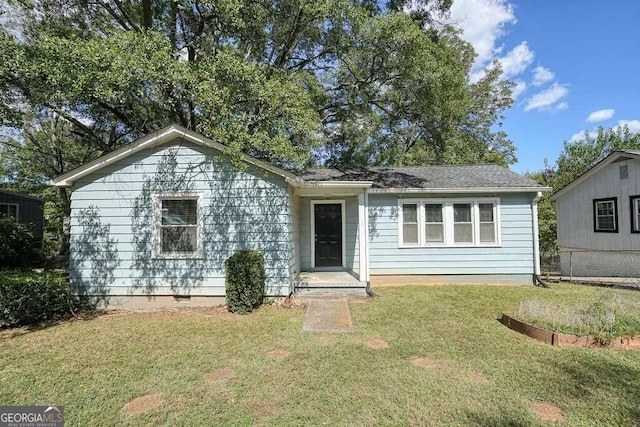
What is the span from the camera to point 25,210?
18422 millimetres

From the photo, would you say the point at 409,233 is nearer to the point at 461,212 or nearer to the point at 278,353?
the point at 461,212

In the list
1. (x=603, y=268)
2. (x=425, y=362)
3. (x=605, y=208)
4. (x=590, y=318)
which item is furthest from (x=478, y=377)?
(x=605, y=208)

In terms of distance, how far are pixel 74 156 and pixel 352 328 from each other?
74.3 feet

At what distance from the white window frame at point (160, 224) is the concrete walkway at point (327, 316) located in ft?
9.36

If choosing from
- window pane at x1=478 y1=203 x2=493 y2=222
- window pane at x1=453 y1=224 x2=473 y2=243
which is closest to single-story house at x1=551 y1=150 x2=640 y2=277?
window pane at x1=478 y1=203 x2=493 y2=222

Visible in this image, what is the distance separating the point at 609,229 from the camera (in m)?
12.5

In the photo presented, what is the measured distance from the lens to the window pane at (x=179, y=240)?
7574mm

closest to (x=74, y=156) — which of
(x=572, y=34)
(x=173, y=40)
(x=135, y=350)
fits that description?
(x=173, y=40)

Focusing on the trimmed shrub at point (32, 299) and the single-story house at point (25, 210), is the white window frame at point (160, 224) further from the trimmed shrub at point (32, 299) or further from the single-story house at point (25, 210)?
the single-story house at point (25, 210)

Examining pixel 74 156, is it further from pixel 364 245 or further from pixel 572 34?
pixel 572 34

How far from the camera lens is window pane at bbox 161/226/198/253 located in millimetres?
7574

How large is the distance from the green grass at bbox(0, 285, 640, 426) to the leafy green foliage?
8.98 m

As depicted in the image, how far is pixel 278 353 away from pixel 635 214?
13481 mm

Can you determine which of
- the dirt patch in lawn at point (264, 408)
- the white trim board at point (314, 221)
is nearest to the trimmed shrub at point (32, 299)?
the dirt patch in lawn at point (264, 408)
